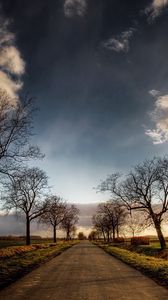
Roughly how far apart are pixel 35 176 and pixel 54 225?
2712 cm

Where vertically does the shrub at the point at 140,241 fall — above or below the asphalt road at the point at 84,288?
below

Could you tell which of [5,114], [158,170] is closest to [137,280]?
[5,114]

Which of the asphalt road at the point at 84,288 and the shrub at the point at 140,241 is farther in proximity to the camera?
the shrub at the point at 140,241

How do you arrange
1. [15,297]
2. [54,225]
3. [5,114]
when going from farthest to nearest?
[54,225]
[5,114]
[15,297]

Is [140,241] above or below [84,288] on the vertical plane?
below

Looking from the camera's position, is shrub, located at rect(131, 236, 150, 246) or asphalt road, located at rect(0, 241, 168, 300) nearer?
asphalt road, located at rect(0, 241, 168, 300)

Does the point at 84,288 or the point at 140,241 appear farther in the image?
the point at 140,241

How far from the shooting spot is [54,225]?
239 feet

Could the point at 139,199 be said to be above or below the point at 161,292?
above

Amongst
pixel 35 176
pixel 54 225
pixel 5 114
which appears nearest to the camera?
pixel 5 114

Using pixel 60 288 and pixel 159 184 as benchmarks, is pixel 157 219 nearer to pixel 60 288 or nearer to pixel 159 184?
pixel 159 184

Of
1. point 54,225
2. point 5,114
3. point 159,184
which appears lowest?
point 54,225

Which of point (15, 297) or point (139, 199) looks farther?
point (139, 199)

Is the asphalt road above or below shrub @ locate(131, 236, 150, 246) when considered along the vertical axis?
above
